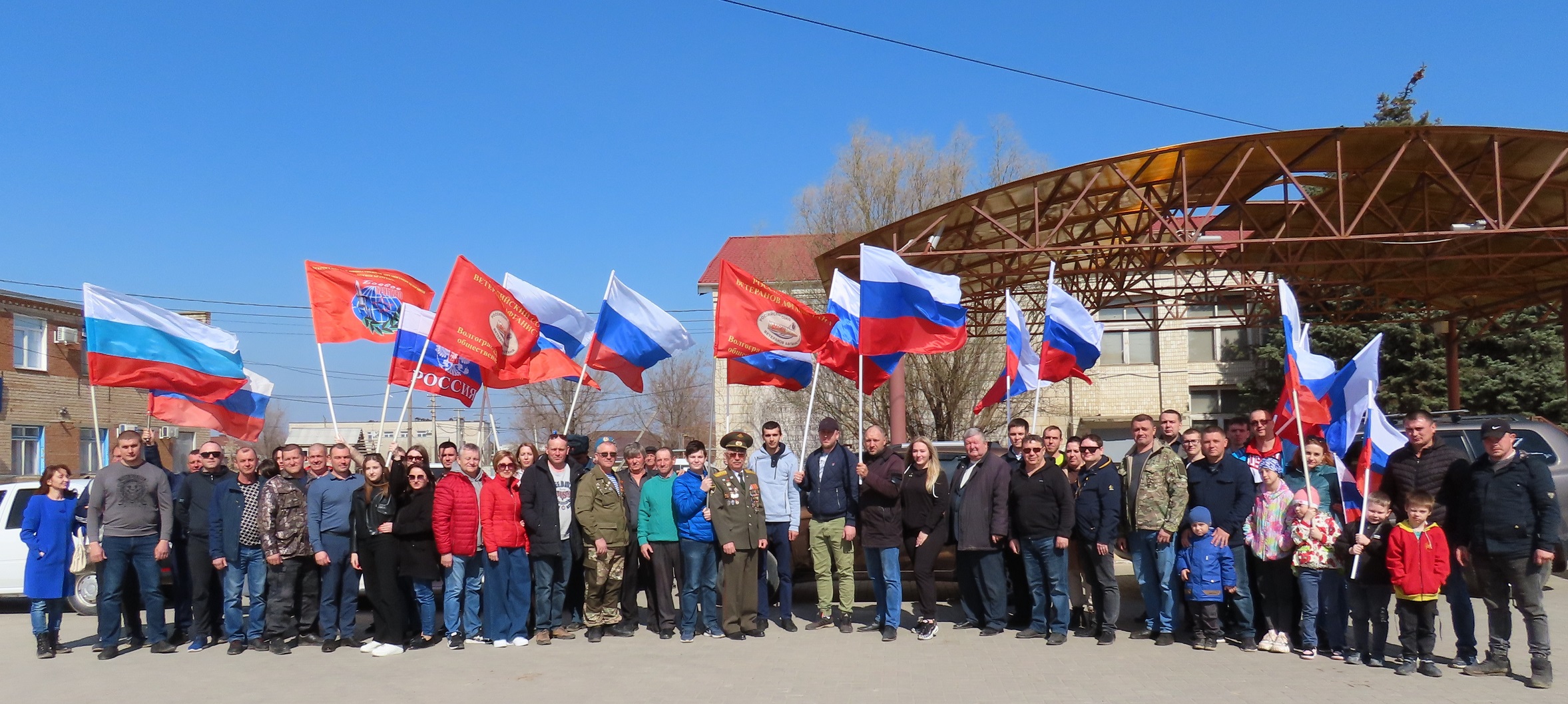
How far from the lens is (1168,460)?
7957 mm

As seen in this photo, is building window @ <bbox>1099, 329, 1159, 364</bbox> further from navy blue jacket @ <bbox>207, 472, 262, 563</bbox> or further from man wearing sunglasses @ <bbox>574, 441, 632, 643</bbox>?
navy blue jacket @ <bbox>207, 472, 262, 563</bbox>

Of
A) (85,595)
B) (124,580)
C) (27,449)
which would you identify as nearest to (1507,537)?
(124,580)

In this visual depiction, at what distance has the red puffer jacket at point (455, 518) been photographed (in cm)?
825

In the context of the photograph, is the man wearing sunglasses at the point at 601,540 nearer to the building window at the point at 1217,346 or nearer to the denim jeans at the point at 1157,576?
the denim jeans at the point at 1157,576

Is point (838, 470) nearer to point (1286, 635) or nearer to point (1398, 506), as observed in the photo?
point (1286, 635)

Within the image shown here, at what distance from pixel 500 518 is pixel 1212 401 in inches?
1164

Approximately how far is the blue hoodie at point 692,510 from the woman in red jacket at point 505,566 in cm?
129

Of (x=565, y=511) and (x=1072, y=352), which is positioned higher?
(x=1072, y=352)

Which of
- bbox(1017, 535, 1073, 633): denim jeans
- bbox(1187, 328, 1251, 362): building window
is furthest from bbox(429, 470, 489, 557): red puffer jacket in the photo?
bbox(1187, 328, 1251, 362): building window

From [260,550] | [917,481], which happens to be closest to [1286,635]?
[917,481]

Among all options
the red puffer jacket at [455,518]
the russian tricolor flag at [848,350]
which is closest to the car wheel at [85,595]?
the red puffer jacket at [455,518]

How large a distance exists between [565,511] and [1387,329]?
24.0 meters

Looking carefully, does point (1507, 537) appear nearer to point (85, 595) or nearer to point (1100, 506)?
point (1100, 506)

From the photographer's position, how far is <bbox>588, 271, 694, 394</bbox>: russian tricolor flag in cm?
1070
